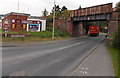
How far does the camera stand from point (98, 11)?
35.5 metres

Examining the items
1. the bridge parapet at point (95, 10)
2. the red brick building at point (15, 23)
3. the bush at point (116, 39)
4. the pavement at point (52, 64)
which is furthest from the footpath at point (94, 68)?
the red brick building at point (15, 23)

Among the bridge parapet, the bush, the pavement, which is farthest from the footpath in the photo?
the bridge parapet

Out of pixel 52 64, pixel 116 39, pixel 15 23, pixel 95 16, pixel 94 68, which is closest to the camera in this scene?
pixel 94 68

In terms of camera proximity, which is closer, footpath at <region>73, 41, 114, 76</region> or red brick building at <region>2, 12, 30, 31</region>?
footpath at <region>73, 41, 114, 76</region>

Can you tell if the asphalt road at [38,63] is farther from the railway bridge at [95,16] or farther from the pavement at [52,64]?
the railway bridge at [95,16]

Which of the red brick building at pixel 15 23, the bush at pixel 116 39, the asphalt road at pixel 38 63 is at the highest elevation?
the red brick building at pixel 15 23

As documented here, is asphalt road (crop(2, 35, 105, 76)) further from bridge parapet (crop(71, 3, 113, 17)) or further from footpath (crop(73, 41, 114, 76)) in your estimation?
bridge parapet (crop(71, 3, 113, 17))

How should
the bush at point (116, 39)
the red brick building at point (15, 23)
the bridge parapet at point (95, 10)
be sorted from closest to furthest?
the bush at point (116, 39), the bridge parapet at point (95, 10), the red brick building at point (15, 23)

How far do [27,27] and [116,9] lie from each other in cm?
2392

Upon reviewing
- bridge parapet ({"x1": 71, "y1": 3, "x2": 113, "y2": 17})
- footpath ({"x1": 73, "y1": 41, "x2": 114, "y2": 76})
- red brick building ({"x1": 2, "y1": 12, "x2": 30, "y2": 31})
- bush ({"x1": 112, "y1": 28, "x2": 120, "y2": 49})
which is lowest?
footpath ({"x1": 73, "y1": 41, "x2": 114, "y2": 76})

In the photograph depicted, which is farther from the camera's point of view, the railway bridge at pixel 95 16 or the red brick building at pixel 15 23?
the red brick building at pixel 15 23

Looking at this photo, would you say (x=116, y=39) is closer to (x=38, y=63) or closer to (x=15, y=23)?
(x=38, y=63)

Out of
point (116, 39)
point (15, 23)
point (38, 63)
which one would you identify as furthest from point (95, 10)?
point (38, 63)

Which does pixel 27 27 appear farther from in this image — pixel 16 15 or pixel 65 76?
pixel 65 76
